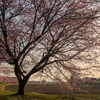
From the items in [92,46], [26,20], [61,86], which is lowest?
[61,86]

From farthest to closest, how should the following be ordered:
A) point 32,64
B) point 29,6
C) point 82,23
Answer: point 32,64 → point 29,6 → point 82,23

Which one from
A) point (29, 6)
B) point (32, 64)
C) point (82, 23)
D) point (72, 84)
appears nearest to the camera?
point (82, 23)

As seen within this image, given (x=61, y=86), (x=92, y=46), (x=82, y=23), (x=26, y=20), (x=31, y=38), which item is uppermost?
(x=26, y=20)

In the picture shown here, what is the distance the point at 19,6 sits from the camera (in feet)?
40.3

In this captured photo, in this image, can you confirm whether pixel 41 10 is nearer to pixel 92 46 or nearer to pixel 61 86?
pixel 92 46

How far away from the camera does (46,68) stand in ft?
46.4

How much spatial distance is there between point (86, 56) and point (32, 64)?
520cm

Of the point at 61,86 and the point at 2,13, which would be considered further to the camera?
the point at 61,86

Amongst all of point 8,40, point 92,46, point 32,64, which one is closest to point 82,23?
point 92,46

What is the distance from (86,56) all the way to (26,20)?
6808 mm

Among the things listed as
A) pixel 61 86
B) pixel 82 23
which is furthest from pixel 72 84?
pixel 82 23

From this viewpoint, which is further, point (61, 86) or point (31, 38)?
point (61, 86)

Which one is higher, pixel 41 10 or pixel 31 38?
pixel 41 10

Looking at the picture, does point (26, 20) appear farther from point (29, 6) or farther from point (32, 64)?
point (32, 64)
